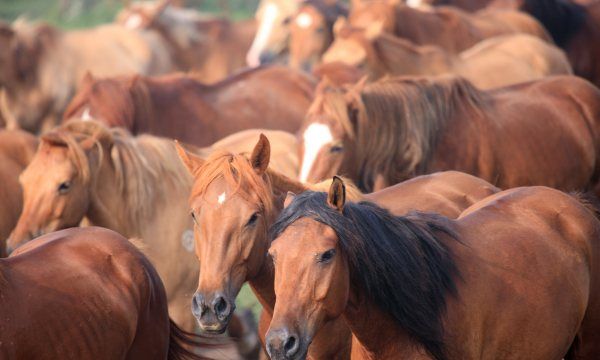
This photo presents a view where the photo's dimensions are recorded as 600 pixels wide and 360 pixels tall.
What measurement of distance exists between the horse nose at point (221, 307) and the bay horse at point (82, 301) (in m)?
0.42

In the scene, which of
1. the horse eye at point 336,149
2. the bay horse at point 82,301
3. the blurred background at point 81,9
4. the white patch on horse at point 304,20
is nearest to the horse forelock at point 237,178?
the bay horse at point 82,301

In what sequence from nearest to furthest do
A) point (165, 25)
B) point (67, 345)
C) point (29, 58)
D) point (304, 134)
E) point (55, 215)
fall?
point (67, 345), point (55, 215), point (304, 134), point (29, 58), point (165, 25)

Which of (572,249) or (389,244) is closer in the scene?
(389,244)

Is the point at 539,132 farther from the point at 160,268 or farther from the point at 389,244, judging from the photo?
the point at 389,244

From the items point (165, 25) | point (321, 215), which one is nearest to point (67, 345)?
point (321, 215)

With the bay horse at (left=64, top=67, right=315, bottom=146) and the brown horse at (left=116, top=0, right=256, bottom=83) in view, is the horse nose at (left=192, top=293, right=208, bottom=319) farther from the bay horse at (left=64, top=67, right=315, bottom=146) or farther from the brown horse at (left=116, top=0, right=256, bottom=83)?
the brown horse at (left=116, top=0, right=256, bottom=83)

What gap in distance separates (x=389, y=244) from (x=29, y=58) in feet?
30.8

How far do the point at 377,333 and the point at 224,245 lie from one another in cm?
85

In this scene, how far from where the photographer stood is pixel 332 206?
12.4 ft

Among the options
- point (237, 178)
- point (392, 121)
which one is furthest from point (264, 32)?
point (237, 178)

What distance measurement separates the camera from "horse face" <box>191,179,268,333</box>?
14.3ft

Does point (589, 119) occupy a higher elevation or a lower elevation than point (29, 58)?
higher

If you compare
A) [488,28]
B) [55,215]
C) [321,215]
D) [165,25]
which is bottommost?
[165,25]

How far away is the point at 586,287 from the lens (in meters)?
4.60
